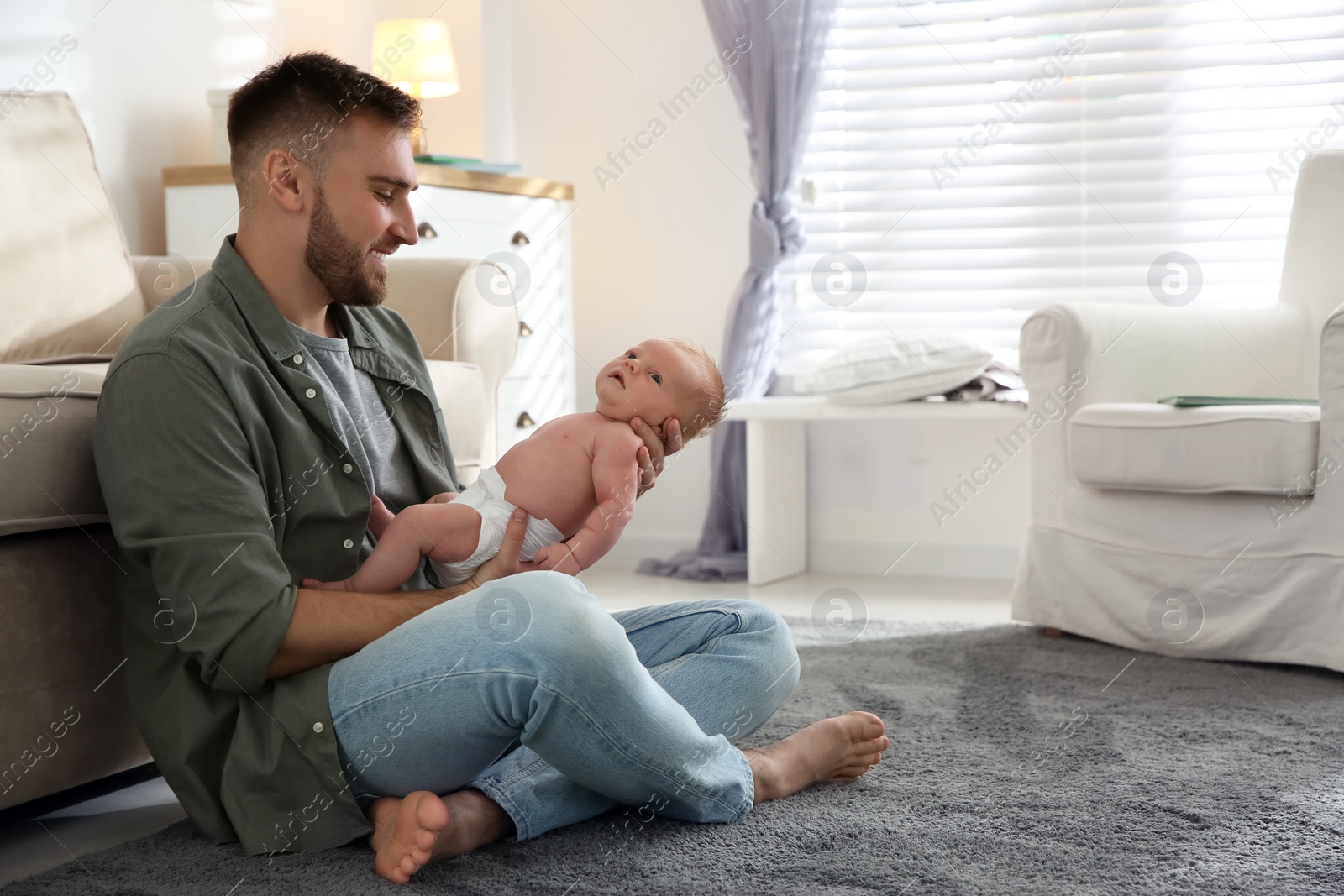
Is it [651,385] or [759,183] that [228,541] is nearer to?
[651,385]

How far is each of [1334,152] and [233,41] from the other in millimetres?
2623

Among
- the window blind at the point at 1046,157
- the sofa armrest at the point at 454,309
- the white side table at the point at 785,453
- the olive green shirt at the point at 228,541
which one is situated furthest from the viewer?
the window blind at the point at 1046,157

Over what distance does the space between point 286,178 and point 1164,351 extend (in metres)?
1.83

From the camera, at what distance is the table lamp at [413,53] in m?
3.16

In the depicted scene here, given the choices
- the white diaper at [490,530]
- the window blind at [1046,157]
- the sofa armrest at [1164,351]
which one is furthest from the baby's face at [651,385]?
the window blind at [1046,157]

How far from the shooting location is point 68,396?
126cm

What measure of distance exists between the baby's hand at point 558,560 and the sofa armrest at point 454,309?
32.7 inches

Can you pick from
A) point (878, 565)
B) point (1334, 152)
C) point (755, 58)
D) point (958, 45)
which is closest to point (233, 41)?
point (755, 58)

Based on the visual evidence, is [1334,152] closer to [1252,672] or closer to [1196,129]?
[1196,129]

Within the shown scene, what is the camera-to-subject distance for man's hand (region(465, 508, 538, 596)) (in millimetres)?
1293

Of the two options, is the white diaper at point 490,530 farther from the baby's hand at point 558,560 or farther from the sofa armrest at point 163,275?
the sofa armrest at point 163,275

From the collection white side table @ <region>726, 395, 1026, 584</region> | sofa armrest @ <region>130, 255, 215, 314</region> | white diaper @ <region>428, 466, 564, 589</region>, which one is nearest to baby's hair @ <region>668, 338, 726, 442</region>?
white diaper @ <region>428, 466, 564, 589</region>

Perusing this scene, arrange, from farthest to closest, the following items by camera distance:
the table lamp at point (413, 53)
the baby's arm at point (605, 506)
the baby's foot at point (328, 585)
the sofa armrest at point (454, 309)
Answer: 1. the table lamp at point (413, 53)
2. the sofa armrest at point (454, 309)
3. the baby's arm at point (605, 506)
4. the baby's foot at point (328, 585)

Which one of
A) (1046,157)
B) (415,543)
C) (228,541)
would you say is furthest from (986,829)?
(1046,157)
